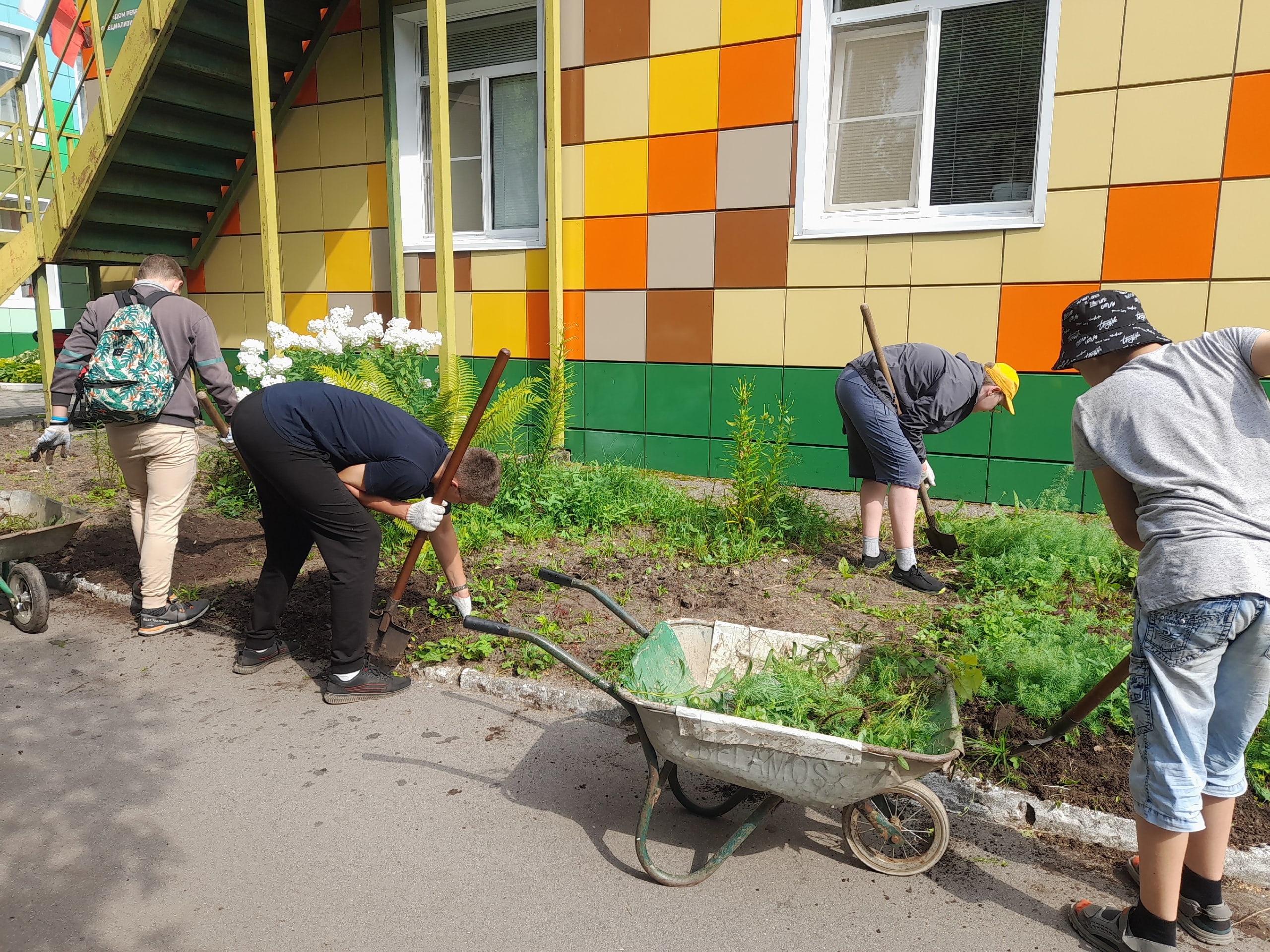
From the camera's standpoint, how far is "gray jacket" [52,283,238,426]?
179 inches

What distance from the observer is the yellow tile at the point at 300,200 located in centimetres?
872

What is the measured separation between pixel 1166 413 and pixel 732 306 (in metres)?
4.86

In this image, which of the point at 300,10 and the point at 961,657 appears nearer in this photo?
the point at 961,657

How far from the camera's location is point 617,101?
23.5ft

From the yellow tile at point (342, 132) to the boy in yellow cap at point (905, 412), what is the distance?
5848 millimetres

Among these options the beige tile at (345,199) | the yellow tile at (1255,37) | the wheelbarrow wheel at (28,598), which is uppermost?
the yellow tile at (1255,37)

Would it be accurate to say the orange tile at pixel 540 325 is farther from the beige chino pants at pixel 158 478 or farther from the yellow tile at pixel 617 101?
the beige chino pants at pixel 158 478

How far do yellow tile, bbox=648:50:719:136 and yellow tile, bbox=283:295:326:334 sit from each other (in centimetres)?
403

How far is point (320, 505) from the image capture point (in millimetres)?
3680

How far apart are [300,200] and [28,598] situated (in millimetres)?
5444

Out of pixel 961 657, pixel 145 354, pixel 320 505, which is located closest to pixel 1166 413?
pixel 961 657

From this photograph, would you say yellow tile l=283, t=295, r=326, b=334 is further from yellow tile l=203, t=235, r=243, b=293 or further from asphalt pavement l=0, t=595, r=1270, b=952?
asphalt pavement l=0, t=595, r=1270, b=952

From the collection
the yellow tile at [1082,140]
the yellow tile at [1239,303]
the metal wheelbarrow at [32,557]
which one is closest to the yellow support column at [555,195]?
the metal wheelbarrow at [32,557]

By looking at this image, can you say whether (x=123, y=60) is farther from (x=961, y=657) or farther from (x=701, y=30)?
(x=961, y=657)
